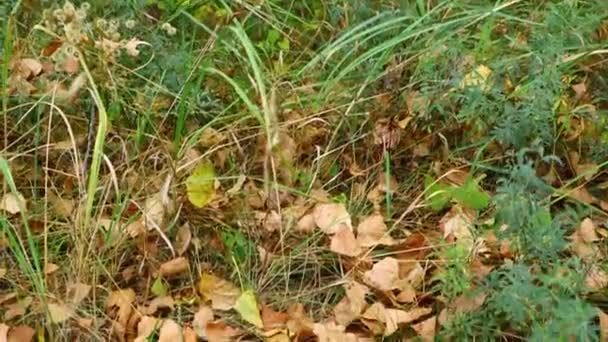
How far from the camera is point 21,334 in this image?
1979 millimetres

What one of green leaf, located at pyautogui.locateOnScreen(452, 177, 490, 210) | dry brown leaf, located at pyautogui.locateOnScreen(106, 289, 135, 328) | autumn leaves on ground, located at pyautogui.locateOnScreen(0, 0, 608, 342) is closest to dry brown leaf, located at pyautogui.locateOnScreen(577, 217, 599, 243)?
autumn leaves on ground, located at pyautogui.locateOnScreen(0, 0, 608, 342)

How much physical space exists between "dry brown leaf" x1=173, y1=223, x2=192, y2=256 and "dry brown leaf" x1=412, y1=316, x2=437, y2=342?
0.49 m

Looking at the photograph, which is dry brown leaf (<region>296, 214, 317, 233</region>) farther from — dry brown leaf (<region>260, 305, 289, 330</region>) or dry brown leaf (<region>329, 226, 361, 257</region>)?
dry brown leaf (<region>260, 305, 289, 330</region>)

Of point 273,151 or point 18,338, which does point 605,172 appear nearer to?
point 273,151

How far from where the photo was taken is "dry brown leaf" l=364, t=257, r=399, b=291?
82.5 inches

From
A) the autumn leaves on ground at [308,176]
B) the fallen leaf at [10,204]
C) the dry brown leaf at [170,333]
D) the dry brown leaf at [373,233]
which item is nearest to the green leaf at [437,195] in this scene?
the autumn leaves on ground at [308,176]

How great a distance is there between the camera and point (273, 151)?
7.52 feet

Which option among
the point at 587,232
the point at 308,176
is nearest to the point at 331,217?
the point at 308,176

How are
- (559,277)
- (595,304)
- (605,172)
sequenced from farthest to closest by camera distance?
(605,172), (595,304), (559,277)

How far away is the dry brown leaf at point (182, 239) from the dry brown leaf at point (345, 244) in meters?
0.29

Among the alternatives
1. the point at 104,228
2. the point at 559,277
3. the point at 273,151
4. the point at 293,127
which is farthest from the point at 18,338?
the point at 559,277

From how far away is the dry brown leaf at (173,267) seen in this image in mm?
2145

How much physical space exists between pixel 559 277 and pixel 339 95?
0.83 metres

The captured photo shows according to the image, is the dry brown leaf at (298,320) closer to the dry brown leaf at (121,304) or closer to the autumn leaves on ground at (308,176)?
the autumn leaves on ground at (308,176)
